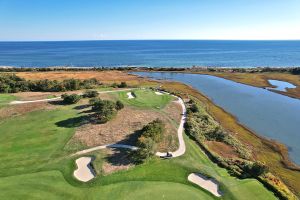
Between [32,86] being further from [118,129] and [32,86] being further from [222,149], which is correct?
[222,149]

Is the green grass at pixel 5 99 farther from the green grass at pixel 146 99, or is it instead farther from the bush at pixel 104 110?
the green grass at pixel 146 99

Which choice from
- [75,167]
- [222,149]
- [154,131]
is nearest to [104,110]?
[154,131]

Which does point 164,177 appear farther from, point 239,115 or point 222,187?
point 239,115

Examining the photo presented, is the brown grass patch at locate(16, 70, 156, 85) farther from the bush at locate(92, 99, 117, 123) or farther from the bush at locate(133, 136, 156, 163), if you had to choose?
the bush at locate(133, 136, 156, 163)

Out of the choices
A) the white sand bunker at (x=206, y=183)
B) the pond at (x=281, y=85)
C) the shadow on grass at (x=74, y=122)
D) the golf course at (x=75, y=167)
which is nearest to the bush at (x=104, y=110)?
the golf course at (x=75, y=167)

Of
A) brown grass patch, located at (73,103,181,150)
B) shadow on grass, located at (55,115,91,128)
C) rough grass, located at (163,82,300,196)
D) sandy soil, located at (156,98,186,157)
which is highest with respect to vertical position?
shadow on grass, located at (55,115,91,128)

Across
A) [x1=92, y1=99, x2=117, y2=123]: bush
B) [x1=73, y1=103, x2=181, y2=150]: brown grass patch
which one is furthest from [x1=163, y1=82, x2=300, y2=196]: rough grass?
[x1=92, y1=99, x2=117, y2=123]: bush
